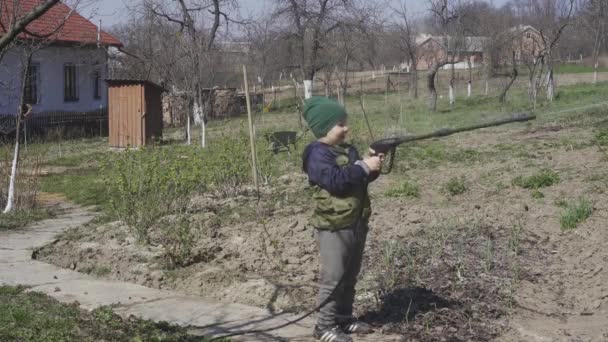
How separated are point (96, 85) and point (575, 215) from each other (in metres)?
28.1

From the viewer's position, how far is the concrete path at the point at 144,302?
5281mm

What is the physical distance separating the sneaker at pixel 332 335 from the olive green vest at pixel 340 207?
65 cm

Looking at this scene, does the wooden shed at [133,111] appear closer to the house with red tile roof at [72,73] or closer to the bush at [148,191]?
the house with red tile roof at [72,73]

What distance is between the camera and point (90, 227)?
31.4 feet

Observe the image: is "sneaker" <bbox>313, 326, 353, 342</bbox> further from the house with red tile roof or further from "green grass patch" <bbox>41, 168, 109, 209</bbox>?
the house with red tile roof

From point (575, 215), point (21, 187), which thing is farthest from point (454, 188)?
point (21, 187)

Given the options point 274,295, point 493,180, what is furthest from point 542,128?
point 274,295

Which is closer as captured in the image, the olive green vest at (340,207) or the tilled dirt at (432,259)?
the olive green vest at (340,207)

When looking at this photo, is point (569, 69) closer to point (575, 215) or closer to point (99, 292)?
point (575, 215)

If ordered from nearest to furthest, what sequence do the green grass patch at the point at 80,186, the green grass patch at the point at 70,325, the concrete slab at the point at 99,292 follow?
the green grass patch at the point at 70,325 → the concrete slab at the point at 99,292 → the green grass patch at the point at 80,186

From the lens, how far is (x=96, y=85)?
32406 millimetres

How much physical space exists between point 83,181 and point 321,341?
35.6 ft

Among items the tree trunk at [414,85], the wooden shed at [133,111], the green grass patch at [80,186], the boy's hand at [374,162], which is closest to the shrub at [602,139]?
the green grass patch at [80,186]

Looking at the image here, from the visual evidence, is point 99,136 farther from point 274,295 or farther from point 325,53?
point 274,295
